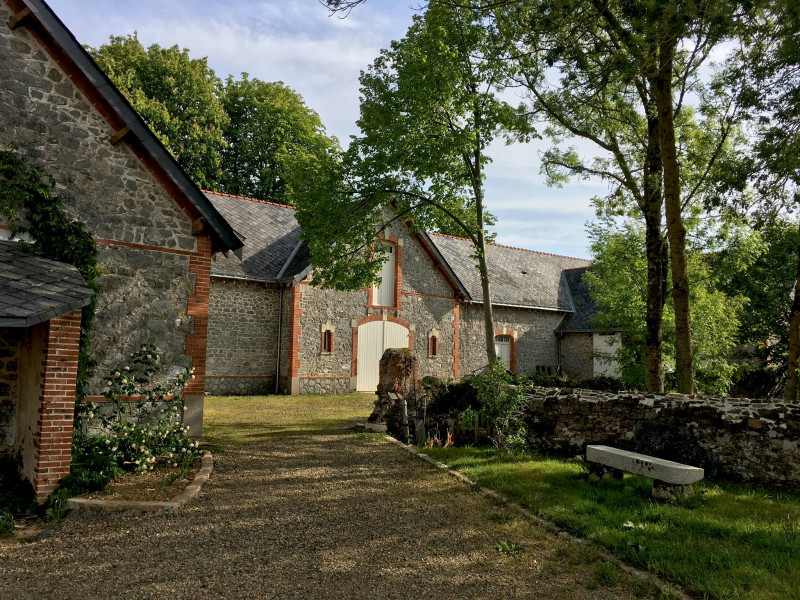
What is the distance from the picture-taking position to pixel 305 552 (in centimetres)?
498

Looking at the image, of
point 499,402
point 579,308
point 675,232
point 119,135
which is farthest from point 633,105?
point 579,308

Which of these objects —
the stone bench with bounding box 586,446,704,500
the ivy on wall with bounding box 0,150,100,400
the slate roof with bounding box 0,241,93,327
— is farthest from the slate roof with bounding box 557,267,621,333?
the slate roof with bounding box 0,241,93,327

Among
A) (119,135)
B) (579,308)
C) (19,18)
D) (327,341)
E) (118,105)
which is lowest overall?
(327,341)

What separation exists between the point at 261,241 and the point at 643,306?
12.6m

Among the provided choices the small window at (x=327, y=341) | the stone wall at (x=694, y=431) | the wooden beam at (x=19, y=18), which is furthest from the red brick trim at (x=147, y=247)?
the small window at (x=327, y=341)

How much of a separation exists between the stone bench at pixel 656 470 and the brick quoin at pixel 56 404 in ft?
20.9

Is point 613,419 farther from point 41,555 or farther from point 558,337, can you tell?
point 558,337

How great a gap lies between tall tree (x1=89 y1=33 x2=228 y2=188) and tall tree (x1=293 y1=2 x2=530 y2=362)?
52.2 ft

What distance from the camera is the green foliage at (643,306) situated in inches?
505

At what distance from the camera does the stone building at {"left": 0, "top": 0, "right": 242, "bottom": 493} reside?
7.30m

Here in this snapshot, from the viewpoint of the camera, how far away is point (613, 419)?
28.2 ft

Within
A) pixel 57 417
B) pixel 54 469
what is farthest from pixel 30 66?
pixel 54 469

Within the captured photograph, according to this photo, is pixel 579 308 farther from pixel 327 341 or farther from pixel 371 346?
pixel 327 341

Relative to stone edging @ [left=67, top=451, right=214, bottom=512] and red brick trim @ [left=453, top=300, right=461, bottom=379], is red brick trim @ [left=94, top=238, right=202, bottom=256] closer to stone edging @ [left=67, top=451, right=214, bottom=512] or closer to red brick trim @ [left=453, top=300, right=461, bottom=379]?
stone edging @ [left=67, top=451, right=214, bottom=512]
